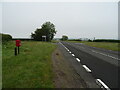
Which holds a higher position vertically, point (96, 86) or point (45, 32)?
point (45, 32)

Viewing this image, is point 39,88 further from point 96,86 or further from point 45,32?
point 45,32

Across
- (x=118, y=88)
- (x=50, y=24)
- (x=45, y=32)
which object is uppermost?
(x=50, y=24)

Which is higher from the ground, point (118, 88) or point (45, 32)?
point (45, 32)

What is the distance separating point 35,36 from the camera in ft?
269

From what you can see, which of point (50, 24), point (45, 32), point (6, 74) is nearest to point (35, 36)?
point (45, 32)

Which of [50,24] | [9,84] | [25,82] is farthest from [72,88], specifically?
[50,24]

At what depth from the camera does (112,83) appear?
5391mm

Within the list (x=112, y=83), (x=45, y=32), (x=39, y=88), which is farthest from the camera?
(x=45, y=32)

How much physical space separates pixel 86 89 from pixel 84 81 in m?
0.93

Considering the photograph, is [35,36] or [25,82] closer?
[25,82]

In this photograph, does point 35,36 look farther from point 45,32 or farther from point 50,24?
point 50,24

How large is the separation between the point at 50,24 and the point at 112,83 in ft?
332

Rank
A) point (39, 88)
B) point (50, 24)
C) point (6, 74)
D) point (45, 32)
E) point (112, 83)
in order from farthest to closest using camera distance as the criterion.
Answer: point (50, 24)
point (45, 32)
point (6, 74)
point (112, 83)
point (39, 88)

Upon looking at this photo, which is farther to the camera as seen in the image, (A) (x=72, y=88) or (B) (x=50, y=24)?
(B) (x=50, y=24)
